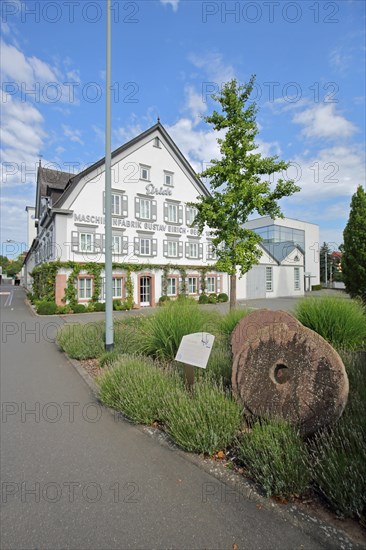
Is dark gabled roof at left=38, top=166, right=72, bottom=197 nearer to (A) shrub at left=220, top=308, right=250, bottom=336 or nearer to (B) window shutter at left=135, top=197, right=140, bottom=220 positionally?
(B) window shutter at left=135, top=197, right=140, bottom=220

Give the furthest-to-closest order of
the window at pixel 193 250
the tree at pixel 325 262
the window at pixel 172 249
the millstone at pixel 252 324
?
the tree at pixel 325 262
the window at pixel 193 250
the window at pixel 172 249
the millstone at pixel 252 324

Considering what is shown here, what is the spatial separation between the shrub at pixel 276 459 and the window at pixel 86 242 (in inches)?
765

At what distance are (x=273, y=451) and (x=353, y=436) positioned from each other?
29.4 inches

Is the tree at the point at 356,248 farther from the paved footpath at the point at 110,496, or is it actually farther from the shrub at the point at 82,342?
the paved footpath at the point at 110,496

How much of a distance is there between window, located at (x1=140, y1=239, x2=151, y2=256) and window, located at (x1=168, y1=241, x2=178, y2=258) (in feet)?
6.28

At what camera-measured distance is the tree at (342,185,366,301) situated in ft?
47.1

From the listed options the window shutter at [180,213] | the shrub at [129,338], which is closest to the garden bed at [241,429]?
the shrub at [129,338]

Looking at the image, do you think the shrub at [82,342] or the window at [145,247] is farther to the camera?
the window at [145,247]

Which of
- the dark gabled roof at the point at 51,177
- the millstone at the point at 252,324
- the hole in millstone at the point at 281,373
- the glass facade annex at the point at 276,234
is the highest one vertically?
the dark gabled roof at the point at 51,177

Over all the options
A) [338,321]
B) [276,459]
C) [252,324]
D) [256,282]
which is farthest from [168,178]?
[276,459]

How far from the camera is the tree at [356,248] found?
47.1ft

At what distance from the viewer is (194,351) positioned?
4156 millimetres

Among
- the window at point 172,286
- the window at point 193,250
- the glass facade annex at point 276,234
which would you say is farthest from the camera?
the glass facade annex at point 276,234

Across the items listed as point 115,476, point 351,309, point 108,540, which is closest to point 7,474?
point 115,476
